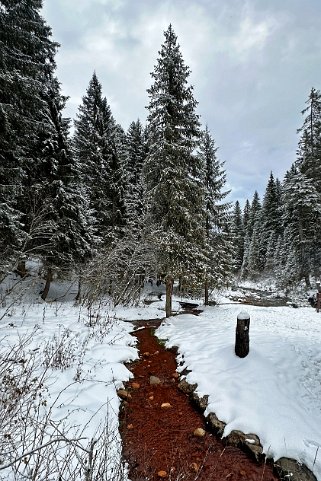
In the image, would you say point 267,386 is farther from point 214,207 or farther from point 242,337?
point 214,207

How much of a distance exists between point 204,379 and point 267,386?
1.25m

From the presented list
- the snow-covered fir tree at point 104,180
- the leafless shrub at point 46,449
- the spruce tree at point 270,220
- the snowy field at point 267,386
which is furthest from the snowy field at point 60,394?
the spruce tree at point 270,220

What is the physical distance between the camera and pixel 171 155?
11.6m

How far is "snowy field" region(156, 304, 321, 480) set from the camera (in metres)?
3.59

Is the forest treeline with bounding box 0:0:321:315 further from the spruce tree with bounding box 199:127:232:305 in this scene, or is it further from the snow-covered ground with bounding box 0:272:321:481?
the snow-covered ground with bounding box 0:272:321:481

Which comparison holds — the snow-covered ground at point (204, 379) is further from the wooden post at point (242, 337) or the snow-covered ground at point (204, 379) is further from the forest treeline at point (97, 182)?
the forest treeline at point (97, 182)

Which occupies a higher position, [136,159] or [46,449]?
[136,159]

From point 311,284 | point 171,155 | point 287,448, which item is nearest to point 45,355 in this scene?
point 287,448

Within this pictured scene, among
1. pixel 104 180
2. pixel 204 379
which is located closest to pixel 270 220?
pixel 104 180

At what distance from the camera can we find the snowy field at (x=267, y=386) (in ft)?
11.8

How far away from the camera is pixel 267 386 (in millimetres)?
4781

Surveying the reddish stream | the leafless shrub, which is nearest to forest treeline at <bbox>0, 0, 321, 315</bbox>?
the leafless shrub

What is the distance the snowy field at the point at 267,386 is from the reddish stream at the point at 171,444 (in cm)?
34

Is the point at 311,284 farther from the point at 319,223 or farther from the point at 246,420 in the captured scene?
the point at 246,420
